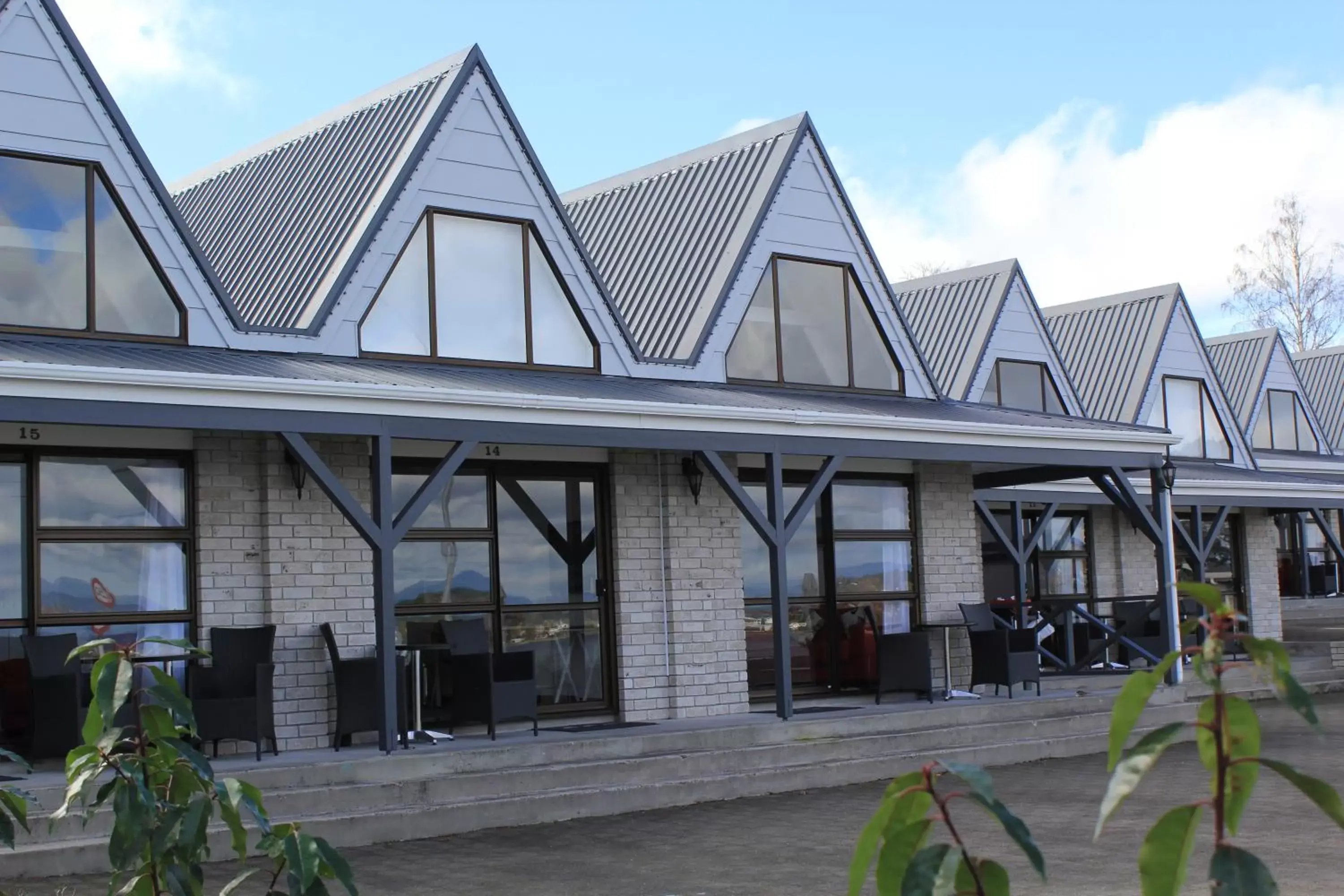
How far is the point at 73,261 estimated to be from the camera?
11547 mm

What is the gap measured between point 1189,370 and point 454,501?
16.7m

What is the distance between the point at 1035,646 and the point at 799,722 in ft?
13.3

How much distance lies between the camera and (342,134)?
15.6m

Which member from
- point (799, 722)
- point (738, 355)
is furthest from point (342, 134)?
point (799, 722)

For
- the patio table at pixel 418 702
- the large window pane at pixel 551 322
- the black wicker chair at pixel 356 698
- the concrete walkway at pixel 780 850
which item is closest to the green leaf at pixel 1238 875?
the concrete walkway at pixel 780 850

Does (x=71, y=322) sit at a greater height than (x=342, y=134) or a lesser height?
lesser

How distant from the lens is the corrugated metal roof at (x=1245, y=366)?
98.8 ft

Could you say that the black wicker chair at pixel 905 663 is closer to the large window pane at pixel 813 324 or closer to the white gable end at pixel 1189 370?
the large window pane at pixel 813 324

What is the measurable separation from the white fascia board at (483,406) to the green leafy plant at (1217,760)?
8.78 metres

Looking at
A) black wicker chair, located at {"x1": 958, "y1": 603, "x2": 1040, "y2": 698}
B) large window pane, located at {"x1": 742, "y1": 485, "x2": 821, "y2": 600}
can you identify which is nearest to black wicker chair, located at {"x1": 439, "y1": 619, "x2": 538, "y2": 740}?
large window pane, located at {"x1": 742, "y1": 485, "x2": 821, "y2": 600}

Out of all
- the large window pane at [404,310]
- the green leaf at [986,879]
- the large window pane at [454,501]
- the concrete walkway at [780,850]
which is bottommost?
the concrete walkway at [780,850]

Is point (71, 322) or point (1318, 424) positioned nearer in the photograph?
point (71, 322)

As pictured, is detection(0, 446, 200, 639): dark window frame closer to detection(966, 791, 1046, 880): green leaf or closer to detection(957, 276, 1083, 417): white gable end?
detection(966, 791, 1046, 880): green leaf

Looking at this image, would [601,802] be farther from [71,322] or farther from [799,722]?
[71,322]
